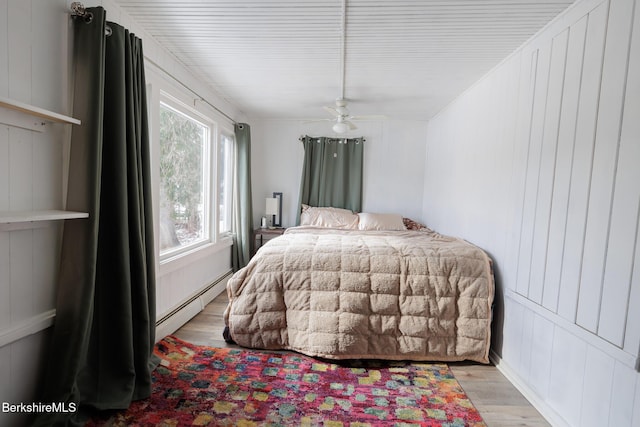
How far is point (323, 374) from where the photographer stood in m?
1.98

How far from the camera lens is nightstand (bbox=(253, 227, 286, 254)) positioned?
3.99m

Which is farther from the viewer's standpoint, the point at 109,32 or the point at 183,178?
the point at 183,178

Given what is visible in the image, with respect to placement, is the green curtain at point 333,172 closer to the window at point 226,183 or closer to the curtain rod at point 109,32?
the window at point 226,183

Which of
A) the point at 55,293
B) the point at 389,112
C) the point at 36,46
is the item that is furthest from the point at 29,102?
the point at 389,112

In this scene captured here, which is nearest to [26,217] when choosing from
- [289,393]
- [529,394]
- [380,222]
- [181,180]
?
[289,393]

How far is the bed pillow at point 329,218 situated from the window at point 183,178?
50.9 inches

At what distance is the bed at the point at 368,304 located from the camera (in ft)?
6.94

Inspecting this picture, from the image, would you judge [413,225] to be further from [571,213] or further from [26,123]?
[26,123]

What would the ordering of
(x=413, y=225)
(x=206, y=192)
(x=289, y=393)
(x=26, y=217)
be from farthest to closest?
(x=413, y=225), (x=206, y=192), (x=289, y=393), (x=26, y=217)

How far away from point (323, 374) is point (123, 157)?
5.83ft

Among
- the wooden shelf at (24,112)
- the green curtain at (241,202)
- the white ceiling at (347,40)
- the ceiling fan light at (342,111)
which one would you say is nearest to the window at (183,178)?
the white ceiling at (347,40)

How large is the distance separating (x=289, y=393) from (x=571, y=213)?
6.00ft

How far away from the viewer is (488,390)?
6.15ft

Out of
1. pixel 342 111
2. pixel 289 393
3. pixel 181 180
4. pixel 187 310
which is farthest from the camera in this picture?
pixel 342 111
